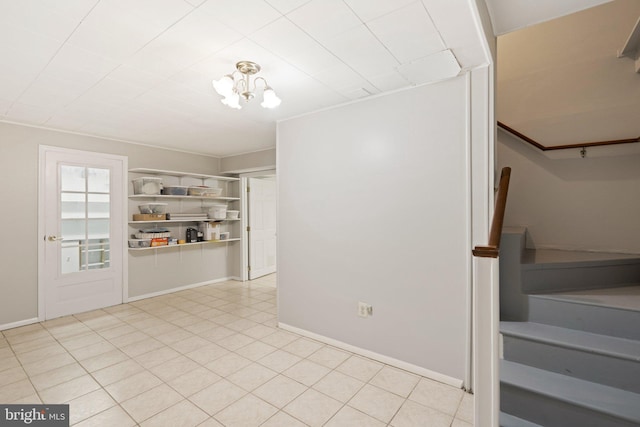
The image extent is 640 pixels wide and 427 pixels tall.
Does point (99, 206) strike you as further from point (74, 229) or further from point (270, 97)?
point (270, 97)

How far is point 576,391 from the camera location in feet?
4.99

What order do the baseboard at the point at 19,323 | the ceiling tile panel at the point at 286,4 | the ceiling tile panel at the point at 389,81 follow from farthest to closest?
the baseboard at the point at 19,323, the ceiling tile panel at the point at 389,81, the ceiling tile panel at the point at 286,4

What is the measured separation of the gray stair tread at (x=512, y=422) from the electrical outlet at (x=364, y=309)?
47.1 inches

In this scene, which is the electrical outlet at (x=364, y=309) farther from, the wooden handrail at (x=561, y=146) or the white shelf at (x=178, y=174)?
the white shelf at (x=178, y=174)

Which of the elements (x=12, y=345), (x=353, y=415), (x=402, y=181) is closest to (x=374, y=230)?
(x=402, y=181)

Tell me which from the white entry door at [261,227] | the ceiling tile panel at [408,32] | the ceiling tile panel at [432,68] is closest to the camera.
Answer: the ceiling tile panel at [408,32]

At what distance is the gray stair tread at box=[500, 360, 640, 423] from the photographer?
138cm

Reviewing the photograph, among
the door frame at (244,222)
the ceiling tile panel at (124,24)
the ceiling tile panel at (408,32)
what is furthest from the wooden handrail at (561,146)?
the door frame at (244,222)

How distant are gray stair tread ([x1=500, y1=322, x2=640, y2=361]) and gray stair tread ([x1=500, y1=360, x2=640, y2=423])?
185mm

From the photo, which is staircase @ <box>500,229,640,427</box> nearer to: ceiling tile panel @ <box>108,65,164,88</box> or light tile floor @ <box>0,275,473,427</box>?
light tile floor @ <box>0,275,473,427</box>

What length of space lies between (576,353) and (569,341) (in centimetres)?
6

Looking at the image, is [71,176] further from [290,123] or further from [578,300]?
[578,300]

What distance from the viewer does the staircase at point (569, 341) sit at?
1.48 m

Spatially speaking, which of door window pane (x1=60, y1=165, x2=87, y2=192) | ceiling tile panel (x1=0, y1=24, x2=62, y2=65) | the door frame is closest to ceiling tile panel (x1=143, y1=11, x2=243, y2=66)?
ceiling tile panel (x1=0, y1=24, x2=62, y2=65)
